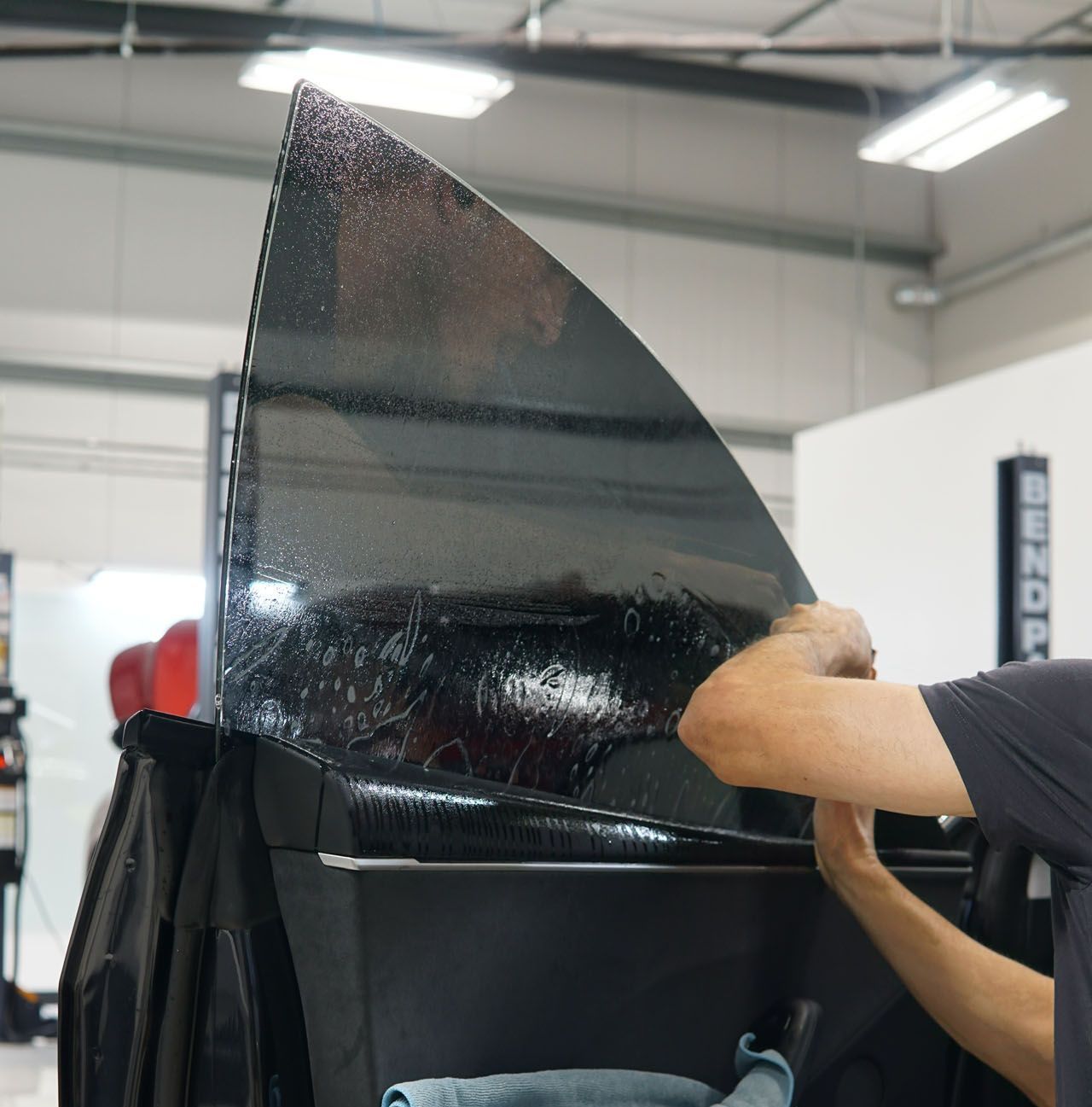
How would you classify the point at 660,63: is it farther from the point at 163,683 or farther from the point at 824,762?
the point at 824,762

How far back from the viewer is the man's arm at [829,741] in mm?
859

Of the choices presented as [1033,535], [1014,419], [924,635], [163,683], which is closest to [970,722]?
[1033,535]

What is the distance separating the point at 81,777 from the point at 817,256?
707 cm

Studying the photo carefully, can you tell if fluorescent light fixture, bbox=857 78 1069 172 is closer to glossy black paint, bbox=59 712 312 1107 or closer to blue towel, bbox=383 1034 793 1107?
blue towel, bbox=383 1034 793 1107

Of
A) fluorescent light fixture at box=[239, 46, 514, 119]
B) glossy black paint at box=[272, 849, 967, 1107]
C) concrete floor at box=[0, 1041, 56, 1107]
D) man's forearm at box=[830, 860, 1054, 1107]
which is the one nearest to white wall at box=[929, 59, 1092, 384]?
fluorescent light fixture at box=[239, 46, 514, 119]

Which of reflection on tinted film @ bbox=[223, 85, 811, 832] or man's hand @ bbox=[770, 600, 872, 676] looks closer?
reflection on tinted film @ bbox=[223, 85, 811, 832]

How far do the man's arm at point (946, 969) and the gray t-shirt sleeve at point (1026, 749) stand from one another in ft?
0.70

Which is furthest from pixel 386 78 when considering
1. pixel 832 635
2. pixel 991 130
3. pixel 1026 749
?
pixel 1026 749

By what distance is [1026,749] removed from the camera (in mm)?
856

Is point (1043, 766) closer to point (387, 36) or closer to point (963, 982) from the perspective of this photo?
point (963, 982)

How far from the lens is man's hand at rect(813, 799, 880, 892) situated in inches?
41.7

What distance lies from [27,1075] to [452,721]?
196 inches

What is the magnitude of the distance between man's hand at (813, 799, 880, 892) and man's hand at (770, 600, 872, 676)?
0.10m

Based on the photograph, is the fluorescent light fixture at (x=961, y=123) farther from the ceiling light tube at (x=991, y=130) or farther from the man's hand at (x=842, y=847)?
the man's hand at (x=842, y=847)
